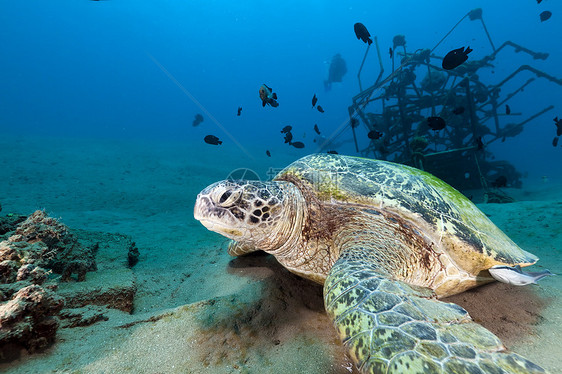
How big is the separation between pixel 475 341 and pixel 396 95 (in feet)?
33.8

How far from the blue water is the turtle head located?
8316 cm

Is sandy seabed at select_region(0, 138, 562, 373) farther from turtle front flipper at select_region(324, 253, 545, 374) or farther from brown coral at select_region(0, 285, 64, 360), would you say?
turtle front flipper at select_region(324, 253, 545, 374)

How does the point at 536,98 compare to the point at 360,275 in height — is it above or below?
above

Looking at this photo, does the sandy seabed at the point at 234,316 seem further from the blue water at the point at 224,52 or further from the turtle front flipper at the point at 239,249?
the blue water at the point at 224,52

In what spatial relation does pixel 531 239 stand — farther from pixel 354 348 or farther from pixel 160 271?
pixel 160 271

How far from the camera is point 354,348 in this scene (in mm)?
1195

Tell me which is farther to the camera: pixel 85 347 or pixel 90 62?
pixel 90 62

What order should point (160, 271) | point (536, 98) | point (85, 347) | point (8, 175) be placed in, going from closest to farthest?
point (85, 347) < point (160, 271) < point (8, 175) < point (536, 98)

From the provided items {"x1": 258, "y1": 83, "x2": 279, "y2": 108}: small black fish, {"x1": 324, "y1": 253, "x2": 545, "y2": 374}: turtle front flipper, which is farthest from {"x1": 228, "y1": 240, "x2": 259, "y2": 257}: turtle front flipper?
{"x1": 258, "y1": 83, "x2": 279, "y2": 108}: small black fish

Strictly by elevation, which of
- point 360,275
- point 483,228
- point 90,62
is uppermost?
point 90,62

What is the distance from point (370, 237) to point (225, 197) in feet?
4.32

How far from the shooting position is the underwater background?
1682 mm

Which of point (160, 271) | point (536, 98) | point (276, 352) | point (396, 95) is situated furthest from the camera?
point (536, 98)

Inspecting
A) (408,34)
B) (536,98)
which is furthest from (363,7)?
(536,98)
